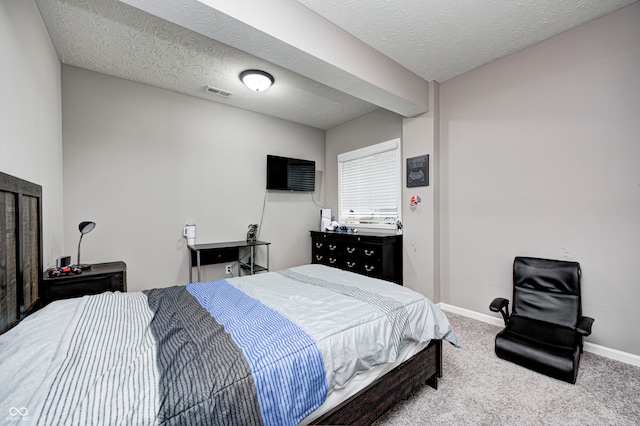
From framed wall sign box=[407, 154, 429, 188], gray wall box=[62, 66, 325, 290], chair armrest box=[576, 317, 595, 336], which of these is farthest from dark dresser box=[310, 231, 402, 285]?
chair armrest box=[576, 317, 595, 336]

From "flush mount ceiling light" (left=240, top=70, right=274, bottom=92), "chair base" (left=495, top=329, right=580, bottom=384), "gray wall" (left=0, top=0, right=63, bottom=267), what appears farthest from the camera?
"flush mount ceiling light" (left=240, top=70, right=274, bottom=92)

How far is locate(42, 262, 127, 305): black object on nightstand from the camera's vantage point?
2.23 meters


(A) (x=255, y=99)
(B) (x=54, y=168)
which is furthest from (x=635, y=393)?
(B) (x=54, y=168)

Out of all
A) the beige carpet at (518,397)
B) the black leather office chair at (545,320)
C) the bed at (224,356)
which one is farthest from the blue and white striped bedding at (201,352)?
the black leather office chair at (545,320)

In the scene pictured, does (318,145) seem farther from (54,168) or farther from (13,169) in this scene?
(13,169)

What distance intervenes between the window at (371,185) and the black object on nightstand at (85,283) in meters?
3.31

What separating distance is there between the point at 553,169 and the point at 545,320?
4.71 feet

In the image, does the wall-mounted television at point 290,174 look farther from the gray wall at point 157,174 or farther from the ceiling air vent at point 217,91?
the ceiling air vent at point 217,91

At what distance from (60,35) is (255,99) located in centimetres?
200


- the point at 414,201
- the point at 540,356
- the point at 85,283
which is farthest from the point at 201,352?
the point at 414,201

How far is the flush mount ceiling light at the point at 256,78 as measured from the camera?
9.78 ft

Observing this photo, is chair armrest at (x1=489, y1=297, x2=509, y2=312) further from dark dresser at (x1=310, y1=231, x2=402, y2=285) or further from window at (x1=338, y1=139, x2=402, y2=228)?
window at (x1=338, y1=139, x2=402, y2=228)

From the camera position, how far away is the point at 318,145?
16.8 ft

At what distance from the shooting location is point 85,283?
245cm
